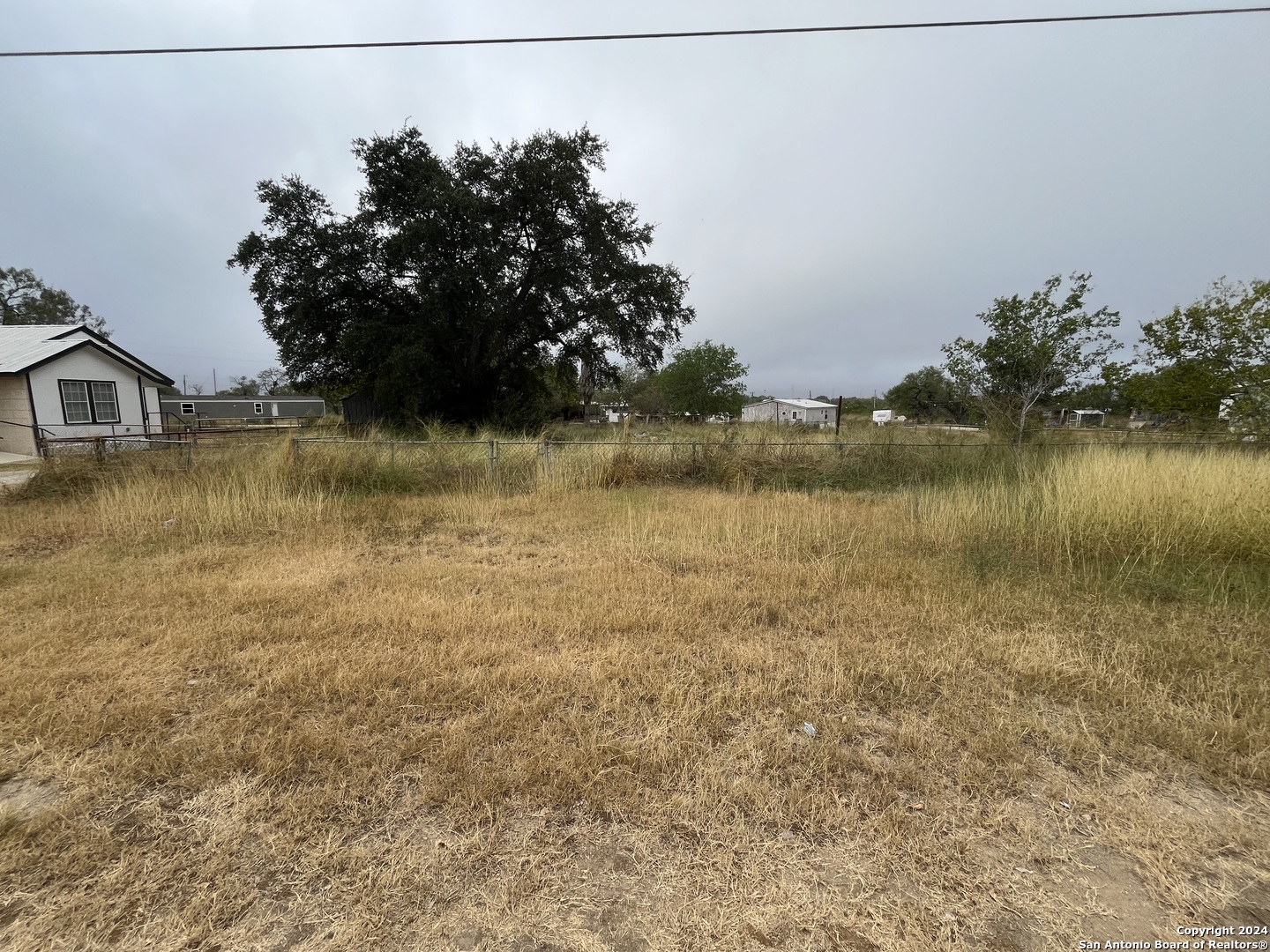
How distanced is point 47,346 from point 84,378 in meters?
1.49

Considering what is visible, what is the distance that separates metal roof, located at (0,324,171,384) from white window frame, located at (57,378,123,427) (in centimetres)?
111

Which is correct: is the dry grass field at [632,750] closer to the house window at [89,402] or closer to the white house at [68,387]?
the white house at [68,387]

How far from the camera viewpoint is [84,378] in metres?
19.6

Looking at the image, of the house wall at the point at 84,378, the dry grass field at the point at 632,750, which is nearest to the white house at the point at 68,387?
the house wall at the point at 84,378

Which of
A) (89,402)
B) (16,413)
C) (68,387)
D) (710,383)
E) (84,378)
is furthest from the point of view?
(710,383)

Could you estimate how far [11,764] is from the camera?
2213 millimetres

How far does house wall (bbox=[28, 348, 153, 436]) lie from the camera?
1800 centimetres

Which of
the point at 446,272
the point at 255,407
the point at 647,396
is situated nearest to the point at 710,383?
the point at 647,396

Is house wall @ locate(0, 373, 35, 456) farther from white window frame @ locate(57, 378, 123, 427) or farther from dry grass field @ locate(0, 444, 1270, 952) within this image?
dry grass field @ locate(0, 444, 1270, 952)

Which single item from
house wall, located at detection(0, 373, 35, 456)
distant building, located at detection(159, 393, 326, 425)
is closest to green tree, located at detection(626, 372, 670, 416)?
distant building, located at detection(159, 393, 326, 425)

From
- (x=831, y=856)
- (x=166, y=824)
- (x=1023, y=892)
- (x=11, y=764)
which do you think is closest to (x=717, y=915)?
(x=831, y=856)

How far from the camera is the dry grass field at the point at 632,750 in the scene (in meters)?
1.63

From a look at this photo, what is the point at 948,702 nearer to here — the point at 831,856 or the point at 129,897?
the point at 831,856

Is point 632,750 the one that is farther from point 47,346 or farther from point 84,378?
point 47,346
